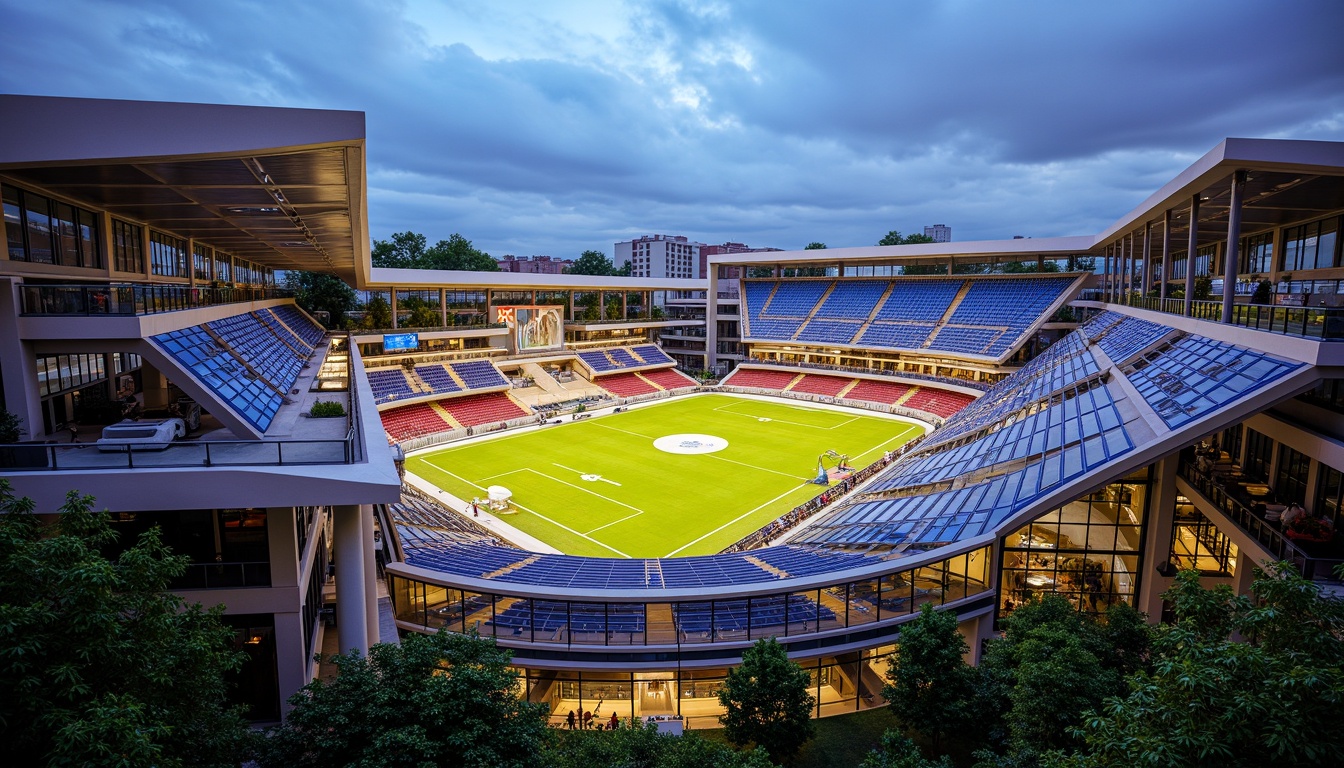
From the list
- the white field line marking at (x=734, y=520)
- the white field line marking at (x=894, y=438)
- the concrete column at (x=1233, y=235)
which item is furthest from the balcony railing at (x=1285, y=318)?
the white field line marking at (x=894, y=438)

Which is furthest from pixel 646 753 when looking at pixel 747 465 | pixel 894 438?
pixel 894 438

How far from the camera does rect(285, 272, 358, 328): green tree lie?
6031 centimetres

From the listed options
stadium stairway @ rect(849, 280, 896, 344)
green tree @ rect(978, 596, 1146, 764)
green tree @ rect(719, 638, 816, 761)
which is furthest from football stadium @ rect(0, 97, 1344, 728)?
stadium stairway @ rect(849, 280, 896, 344)

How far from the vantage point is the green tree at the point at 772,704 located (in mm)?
14805

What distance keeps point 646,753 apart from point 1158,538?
1883cm

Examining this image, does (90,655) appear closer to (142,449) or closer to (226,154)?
(142,449)

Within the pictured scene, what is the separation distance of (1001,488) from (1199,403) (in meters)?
6.03

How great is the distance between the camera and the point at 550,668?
17.9m

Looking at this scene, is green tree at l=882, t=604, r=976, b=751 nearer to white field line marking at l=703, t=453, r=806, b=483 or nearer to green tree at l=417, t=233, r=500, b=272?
white field line marking at l=703, t=453, r=806, b=483

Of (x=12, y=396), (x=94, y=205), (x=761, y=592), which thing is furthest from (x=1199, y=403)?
(x=94, y=205)

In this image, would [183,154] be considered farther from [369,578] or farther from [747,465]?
[747,465]

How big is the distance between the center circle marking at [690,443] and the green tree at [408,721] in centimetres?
3784

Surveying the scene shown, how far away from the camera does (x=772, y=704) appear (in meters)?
15.0

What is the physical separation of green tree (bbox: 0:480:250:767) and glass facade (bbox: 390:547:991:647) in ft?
31.8
